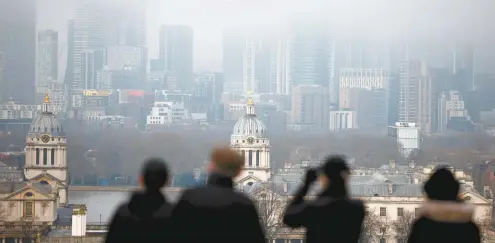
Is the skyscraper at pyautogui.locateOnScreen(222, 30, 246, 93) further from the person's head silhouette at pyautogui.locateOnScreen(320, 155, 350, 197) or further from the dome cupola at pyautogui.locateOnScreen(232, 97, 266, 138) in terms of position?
the person's head silhouette at pyautogui.locateOnScreen(320, 155, 350, 197)

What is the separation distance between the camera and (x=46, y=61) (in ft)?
273

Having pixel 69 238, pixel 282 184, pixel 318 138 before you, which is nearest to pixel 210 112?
pixel 318 138

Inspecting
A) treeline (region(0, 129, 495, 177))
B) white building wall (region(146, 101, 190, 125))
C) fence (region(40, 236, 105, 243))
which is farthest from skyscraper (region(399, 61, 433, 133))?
fence (region(40, 236, 105, 243))

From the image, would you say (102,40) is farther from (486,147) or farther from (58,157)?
(58,157)

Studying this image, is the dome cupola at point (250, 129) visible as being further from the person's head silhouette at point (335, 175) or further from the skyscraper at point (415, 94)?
the person's head silhouette at point (335, 175)

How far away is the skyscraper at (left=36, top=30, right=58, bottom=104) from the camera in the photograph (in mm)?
76125

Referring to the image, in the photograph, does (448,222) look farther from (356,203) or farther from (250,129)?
(250,129)

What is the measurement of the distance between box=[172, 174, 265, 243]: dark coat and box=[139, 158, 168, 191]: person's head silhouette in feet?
0.66

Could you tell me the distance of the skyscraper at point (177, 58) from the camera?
91000 mm

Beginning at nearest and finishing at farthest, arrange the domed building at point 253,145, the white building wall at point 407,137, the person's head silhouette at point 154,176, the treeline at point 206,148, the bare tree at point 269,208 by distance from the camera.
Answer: the person's head silhouette at point 154,176 → the bare tree at point 269,208 → the domed building at point 253,145 → the treeline at point 206,148 → the white building wall at point 407,137

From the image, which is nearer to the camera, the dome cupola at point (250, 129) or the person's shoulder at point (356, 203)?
the person's shoulder at point (356, 203)

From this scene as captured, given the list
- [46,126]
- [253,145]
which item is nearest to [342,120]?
[253,145]

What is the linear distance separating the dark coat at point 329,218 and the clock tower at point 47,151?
43.5 meters

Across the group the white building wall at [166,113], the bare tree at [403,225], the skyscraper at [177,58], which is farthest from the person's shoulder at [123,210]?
the skyscraper at [177,58]
